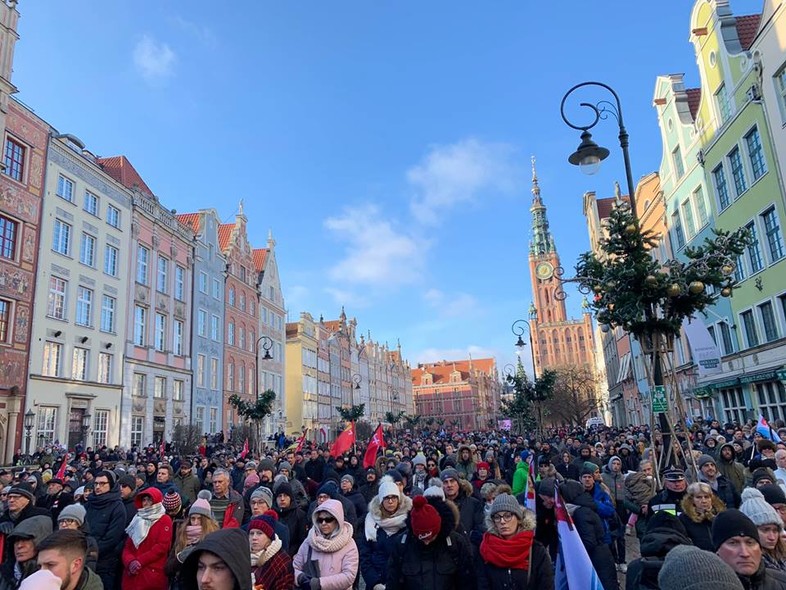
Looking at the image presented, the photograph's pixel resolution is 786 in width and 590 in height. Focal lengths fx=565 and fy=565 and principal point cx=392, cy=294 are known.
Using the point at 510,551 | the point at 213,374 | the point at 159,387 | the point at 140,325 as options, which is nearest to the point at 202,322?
the point at 213,374

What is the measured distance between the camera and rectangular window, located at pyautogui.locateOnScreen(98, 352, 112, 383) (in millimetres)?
28922

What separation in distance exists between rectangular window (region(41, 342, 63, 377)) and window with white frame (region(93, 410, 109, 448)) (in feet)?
10.9

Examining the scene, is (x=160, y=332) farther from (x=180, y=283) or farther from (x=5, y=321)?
(x=5, y=321)

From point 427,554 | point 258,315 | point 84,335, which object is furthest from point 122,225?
point 427,554

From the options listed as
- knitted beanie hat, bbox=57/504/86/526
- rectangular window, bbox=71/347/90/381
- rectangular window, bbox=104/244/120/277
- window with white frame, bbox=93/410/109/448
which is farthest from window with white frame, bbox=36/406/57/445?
knitted beanie hat, bbox=57/504/86/526

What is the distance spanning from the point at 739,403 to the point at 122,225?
32310 mm

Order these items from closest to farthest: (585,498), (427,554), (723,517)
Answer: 1. (723,517)
2. (427,554)
3. (585,498)

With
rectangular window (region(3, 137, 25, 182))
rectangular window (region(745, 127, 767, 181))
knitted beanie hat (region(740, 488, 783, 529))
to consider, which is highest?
rectangular window (region(3, 137, 25, 182))

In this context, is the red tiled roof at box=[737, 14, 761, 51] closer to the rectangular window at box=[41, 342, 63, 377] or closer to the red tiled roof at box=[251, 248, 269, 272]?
the rectangular window at box=[41, 342, 63, 377]

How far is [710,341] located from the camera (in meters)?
22.9

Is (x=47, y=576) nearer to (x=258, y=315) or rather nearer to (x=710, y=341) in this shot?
(x=710, y=341)

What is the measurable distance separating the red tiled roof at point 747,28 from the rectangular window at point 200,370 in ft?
117

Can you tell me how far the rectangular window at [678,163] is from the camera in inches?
1170

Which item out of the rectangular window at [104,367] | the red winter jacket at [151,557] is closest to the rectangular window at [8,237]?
the rectangular window at [104,367]
